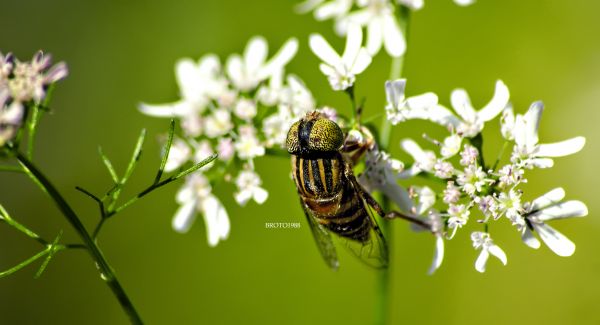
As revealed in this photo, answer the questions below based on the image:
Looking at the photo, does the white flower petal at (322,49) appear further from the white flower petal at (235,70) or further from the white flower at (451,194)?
the white flower at (451,194)

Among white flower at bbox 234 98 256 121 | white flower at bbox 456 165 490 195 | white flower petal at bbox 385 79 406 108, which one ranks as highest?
white flower petal at bbox 385 79 406 108

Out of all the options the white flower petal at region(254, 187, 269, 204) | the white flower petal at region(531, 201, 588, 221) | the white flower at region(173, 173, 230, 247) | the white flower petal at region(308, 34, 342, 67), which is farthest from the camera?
the white flower at region(173, 173, 230, 247)

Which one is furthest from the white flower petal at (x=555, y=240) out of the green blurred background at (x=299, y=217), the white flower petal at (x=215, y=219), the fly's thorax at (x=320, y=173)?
the green blurred background at (x=299, y=217)

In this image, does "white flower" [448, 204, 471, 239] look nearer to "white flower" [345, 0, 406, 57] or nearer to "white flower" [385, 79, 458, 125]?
"white flower" [385, 79, 458, 125]

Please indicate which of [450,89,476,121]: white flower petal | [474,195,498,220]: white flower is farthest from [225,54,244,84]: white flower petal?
[474,195,498,220]: white flower

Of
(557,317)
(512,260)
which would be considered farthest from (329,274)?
(557,317)

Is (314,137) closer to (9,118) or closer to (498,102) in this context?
(498,102)
